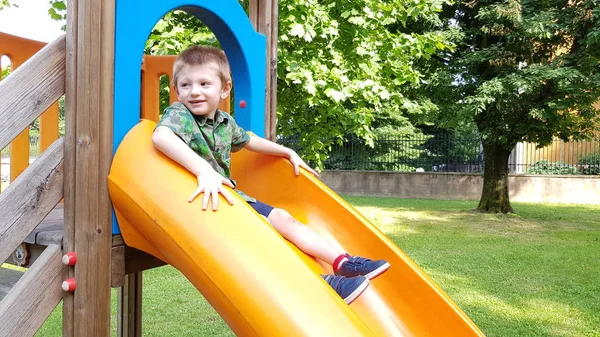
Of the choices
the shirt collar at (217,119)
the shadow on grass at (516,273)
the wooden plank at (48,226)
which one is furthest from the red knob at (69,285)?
the shadow on grass at (516,273)

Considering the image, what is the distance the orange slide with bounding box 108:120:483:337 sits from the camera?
160 centimetres

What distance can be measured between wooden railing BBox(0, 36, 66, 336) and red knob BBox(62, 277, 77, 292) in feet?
0.11

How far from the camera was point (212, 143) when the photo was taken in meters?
2.35

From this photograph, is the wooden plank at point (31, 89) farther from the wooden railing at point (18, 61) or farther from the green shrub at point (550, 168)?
the green shrub at point (550, 168)

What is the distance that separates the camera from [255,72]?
9.93ft

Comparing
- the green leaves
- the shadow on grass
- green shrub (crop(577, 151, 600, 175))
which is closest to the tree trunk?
the shadow on grass

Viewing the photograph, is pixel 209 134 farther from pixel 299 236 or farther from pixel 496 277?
pixel 496 277

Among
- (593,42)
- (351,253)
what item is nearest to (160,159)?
(351,253)

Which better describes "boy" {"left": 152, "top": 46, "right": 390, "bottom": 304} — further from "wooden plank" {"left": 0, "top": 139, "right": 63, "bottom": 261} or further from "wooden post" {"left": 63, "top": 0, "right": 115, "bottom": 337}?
"wooden plank" {"left": 0, "top": 139, "right": 63, "bottom": 261}

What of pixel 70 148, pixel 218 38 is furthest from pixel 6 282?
pixel 218 38

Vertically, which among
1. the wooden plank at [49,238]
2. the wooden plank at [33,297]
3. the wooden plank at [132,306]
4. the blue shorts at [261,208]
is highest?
the blue shorts at [261,208]

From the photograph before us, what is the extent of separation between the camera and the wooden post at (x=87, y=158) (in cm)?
192

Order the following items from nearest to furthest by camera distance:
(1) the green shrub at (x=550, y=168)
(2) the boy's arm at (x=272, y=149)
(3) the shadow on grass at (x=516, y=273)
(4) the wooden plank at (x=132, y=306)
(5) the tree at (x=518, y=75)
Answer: (2) the boy's arm at (x=272, y=149), (4) the wooden plank at (x=132, y=306), (3) the shadow on grass at (x=516, y=273), (5) the tree at (x=518, y=75), (1) the green shrub at (x=550, y=168)

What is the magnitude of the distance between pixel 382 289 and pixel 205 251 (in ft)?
3.27
